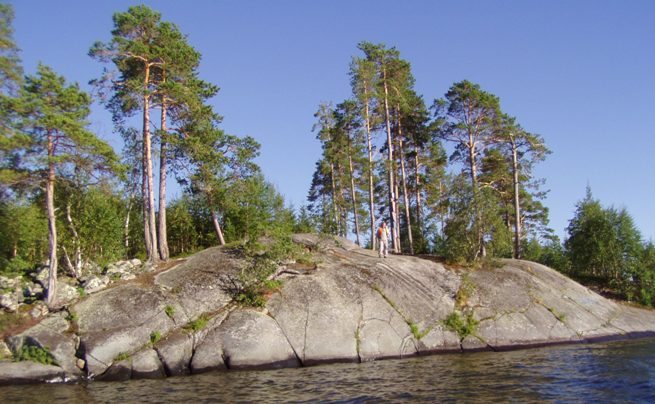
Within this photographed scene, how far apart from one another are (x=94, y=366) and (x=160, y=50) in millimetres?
17249

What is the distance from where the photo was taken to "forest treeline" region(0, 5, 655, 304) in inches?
872

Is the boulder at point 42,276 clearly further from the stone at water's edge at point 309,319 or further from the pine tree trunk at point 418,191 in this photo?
the pine tree trunk at point 418,191

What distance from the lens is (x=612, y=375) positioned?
50.1 feet

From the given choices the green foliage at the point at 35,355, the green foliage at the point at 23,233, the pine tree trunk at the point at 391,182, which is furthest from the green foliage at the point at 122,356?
the pine tree trunk at the point at 391,182

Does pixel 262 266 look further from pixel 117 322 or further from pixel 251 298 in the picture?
pixel 117 322

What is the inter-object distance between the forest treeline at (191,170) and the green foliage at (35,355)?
3.56 m

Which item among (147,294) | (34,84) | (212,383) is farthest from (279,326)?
(34,84)

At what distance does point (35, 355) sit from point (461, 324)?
18122mm

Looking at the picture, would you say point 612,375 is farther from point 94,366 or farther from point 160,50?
point 160,50

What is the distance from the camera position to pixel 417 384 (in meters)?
14.8

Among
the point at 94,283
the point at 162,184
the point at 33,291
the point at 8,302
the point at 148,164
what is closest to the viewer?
the point at 8,302

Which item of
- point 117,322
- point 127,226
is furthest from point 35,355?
point 127,226

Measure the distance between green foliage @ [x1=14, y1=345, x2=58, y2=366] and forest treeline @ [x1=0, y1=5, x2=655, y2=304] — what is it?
11.7ft

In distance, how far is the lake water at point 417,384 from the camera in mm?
13367
